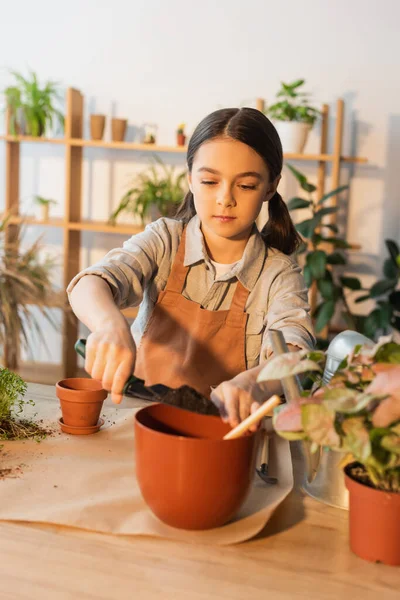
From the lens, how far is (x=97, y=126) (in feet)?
12.3

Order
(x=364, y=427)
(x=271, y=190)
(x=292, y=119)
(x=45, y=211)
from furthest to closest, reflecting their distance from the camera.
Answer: (x=45, y=211) < (x=292, y=119) < (x=271, y=190) < (x=364, y=427)

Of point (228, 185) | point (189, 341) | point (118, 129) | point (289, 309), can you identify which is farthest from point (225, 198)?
point (118, 129)

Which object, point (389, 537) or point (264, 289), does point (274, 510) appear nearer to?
point (389, 537)

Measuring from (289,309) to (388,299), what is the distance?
7.38 ft

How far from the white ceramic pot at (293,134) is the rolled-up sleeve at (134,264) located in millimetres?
1966

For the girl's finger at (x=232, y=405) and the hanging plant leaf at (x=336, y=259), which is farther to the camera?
the hanging plant leaf at (x=336, y=259)

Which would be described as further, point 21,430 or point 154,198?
point 154,198

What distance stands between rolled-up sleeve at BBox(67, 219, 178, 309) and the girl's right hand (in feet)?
1.10

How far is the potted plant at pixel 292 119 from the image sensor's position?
345 centimetres

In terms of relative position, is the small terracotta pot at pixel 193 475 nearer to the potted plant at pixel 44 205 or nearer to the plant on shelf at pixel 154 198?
the plant on shelf at pixel 154 198

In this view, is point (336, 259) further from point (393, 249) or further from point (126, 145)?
point (126, 145)

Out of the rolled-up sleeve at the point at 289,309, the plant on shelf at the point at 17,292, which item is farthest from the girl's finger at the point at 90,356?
the plant on shelf at the point at 17,292

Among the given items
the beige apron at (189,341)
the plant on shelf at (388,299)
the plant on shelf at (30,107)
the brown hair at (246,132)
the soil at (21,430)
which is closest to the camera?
the soil at (21,430)

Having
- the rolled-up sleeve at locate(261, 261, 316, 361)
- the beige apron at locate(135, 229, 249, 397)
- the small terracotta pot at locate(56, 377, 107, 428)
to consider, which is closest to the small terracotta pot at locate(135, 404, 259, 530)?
the small terracotta pot at locate(56, 377, 107, 428)
